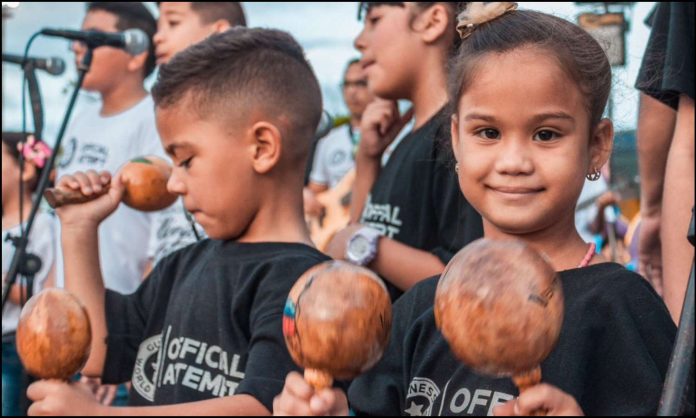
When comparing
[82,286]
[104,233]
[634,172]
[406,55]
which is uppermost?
[406,55]

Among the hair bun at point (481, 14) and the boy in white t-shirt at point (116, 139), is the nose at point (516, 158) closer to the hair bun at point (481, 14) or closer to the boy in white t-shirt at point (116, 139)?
the hair bun at point (481, 14)

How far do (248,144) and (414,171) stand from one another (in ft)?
2.25

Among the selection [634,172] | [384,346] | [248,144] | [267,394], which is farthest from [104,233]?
[634,172]

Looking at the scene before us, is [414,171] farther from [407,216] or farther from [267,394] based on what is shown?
[267,394]

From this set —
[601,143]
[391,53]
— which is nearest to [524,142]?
[601,143]

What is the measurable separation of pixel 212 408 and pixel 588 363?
0.59m

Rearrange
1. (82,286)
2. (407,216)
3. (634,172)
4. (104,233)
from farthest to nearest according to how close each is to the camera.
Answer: (634,172) < (104,233) < (407,216) < (82,286)

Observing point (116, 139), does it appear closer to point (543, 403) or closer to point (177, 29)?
point (177, 29)

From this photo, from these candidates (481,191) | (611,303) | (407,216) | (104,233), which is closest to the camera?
(611,303)

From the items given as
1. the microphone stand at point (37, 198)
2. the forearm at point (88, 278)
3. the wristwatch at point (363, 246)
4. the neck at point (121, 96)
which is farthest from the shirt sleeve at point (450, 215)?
the neck at point (121, 96)

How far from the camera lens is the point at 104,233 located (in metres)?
3.98

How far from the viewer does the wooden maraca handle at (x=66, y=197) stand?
247cm

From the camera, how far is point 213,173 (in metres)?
2.24

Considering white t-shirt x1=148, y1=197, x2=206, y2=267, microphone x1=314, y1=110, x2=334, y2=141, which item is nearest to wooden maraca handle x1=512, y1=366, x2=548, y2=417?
microphone x1=314, y1=110, x2=334, y2=141
